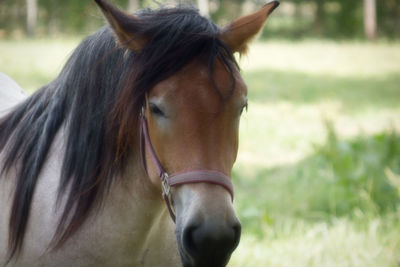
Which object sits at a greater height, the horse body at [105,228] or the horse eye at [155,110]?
the horse eye at [155,110]

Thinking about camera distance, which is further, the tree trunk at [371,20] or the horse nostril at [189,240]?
the tree trunk at [371,20]

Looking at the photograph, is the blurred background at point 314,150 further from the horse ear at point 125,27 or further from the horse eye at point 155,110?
the horse eye at point 155,110

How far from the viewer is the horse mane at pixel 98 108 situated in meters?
1.62

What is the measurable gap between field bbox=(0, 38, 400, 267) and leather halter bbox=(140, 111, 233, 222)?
622 millimetres

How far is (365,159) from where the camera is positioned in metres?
4.75

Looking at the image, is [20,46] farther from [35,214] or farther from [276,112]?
[35,214]

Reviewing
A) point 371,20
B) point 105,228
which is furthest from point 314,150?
point 371,20

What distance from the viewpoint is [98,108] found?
1776 mm

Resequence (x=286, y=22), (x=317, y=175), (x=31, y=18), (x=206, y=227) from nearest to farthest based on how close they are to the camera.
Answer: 1. (x=206, y=227)
2. (x=317, y=175)
3. (x=31, y=18)
4. (x=286, y=22)

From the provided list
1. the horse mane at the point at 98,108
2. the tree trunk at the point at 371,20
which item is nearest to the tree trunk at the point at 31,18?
the tree trunk at the point at 371,20

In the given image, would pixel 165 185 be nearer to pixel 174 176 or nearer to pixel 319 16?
pixel 174 176

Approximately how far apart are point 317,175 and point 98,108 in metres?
3.50

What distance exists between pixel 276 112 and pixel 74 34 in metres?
18.5

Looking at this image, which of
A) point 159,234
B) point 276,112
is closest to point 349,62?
point 276,112
